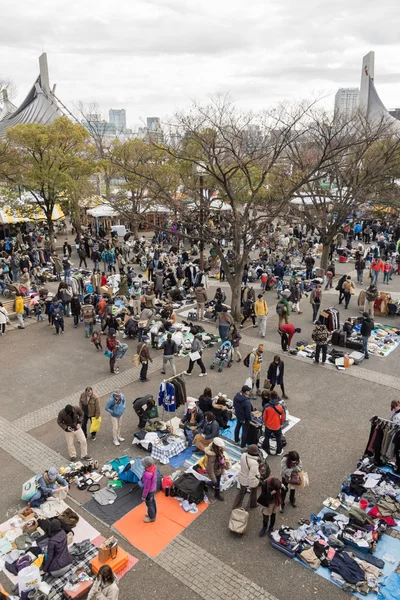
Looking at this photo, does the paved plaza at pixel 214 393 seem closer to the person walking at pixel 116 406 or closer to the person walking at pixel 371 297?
the person walking at pixel 116 406

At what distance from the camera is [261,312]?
1520cm

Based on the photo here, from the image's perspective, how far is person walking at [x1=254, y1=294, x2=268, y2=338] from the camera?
1515 centimetres

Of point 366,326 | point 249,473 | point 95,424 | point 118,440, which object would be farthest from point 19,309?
point 249,473

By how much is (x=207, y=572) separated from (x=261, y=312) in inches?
378

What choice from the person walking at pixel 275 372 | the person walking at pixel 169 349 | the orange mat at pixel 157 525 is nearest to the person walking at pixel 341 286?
the person walking at pixel 275 372

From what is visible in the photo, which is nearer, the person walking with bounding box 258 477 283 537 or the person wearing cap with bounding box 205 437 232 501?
the person walking with bounding box 258 477 283 537


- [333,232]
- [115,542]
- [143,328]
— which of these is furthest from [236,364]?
[333,232]

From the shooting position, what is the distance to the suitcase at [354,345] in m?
14.5

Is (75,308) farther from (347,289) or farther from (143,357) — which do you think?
(347,289)

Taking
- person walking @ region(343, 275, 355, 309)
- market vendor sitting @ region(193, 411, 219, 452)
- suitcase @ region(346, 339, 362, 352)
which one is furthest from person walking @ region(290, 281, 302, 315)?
market vendor sitting @ region(193, 411, 219, 452)

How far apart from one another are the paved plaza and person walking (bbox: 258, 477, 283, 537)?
0.28m

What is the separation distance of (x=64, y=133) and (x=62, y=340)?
17308 mm

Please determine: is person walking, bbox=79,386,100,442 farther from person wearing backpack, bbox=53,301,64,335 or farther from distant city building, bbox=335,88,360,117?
distant city building, bbox=335,88,360,117

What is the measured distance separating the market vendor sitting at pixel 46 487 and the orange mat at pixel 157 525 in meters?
1.30
